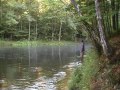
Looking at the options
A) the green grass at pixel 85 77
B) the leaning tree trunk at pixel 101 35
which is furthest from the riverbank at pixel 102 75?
the leaning tree trunk at pixel 101 35

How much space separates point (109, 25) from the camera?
18875mm

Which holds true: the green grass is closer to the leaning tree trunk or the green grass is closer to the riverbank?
the riverbank

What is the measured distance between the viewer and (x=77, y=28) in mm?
74375

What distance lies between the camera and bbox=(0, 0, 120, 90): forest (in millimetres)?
12586

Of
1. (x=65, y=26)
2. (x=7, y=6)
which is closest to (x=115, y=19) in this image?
(x=7, y=6)

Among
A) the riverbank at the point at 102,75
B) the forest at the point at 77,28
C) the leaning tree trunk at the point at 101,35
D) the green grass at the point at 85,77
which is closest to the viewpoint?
the riverbank at the point at 102,75

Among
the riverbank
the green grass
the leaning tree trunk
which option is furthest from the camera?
the green grass

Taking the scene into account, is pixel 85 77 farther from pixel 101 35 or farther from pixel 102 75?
pixel 101 35

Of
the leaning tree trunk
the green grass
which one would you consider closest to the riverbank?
the green grass

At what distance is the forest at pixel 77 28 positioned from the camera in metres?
12.6

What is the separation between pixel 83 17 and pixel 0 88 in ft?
25.6

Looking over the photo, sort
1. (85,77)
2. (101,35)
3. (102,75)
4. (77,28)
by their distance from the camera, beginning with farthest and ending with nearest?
(77,28), (85,77), (101,35), (102,75)

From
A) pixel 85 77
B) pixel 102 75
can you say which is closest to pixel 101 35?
pixel 102 75

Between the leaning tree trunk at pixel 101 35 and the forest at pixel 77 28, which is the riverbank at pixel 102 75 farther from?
the leaning tree trunk at pixel 101 35
